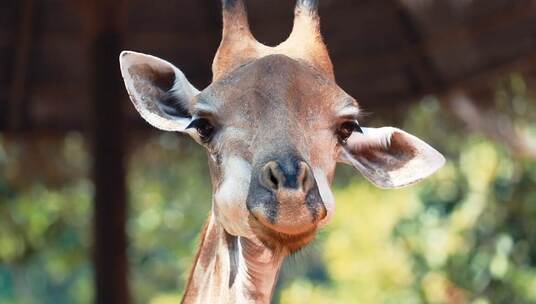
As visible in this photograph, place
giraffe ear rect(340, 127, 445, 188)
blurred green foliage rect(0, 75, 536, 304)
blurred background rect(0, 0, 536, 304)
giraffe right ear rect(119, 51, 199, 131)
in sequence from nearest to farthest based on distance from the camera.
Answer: giraffe right ear rect(119, 51, 199, 131) → giraffe ear rect(340, 127, 445, 188) → blurred background rect(0, 0, 536, 304) → blurred green foliage rect(0, 75, 536, 304)

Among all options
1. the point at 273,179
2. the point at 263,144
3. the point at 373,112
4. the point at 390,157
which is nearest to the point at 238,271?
the point at 263,144

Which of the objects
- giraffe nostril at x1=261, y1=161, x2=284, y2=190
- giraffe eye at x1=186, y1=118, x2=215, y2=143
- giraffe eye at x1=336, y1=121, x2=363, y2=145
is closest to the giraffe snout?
giraffe nostril at x1=261, y1=161, x2=284, y2=190

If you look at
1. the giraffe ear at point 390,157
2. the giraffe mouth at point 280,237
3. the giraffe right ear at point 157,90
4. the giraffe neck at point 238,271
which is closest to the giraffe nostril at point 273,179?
the giraffe mouth at point 280,237

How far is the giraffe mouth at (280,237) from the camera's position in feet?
14.0

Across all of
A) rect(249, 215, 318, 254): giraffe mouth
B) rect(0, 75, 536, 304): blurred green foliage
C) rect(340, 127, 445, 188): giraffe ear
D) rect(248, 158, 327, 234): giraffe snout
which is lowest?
rect(0, 75, 536, 304): blurred green foliage

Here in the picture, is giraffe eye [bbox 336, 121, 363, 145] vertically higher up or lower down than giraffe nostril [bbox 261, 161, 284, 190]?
lower down

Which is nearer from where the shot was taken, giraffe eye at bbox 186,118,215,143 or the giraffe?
the giraffe

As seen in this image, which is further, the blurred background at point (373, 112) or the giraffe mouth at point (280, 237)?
the blurred background at point (373, 112)

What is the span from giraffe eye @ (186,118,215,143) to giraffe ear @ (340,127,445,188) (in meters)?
0.68

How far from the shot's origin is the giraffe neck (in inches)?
187

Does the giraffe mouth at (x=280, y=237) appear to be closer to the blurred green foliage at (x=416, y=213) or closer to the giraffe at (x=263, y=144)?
the giraffe at (x=263, y=144)

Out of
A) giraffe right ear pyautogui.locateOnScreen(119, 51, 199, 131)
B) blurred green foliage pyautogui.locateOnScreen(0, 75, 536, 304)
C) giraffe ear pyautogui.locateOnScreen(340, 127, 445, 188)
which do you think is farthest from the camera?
blurred green foliage pyautogui.locateOnScreen(0, 75, 536, 304)

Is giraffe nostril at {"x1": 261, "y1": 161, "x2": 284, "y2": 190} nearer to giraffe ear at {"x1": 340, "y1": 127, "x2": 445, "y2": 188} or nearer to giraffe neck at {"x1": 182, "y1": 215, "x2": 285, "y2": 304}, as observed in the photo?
giraffe neck at {"x1": 182, "y1": 215, "x2": 285, "y2": 304}

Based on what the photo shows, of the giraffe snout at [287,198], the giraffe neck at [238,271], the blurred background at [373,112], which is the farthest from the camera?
the blurred background at [373,112]
